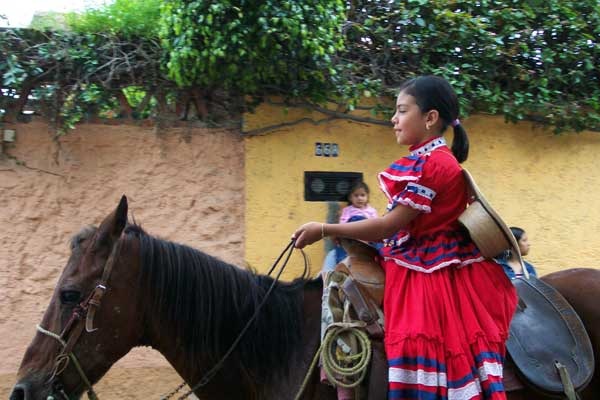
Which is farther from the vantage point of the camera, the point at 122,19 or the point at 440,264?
the point at 122,19

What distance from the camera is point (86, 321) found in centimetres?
245

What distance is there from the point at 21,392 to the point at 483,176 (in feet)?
13.9

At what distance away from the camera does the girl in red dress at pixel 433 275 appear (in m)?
2.40

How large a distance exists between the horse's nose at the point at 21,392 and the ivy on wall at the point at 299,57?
2.54 meters

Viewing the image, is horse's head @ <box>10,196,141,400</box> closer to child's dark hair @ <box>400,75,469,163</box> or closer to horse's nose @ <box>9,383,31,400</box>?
horse's nose @ <box>9,383,31,400</box>

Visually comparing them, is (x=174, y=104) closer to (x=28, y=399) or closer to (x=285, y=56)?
(x=285, y=56)

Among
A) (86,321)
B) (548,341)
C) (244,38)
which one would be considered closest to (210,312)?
(86,321)

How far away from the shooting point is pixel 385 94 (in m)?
5.25

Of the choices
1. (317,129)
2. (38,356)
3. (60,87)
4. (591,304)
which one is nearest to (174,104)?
(60,87)

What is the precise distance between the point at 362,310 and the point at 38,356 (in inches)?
51.5

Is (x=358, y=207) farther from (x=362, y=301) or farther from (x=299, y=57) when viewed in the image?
(x=362, y=301)

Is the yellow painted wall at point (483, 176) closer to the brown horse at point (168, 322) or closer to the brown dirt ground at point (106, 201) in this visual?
the brown dirt ground at point (106, 201)

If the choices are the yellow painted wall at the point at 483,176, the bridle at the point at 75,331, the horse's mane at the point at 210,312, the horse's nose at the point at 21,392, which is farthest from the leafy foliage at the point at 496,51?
the horse's nose at the point at 21,392

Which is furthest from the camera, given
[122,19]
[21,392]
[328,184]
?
[328,184]
